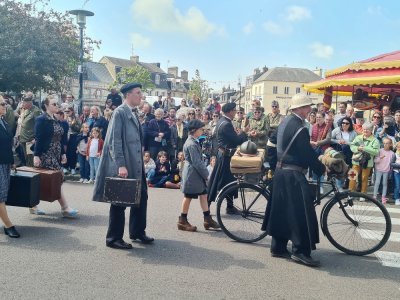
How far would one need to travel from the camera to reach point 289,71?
273 feet

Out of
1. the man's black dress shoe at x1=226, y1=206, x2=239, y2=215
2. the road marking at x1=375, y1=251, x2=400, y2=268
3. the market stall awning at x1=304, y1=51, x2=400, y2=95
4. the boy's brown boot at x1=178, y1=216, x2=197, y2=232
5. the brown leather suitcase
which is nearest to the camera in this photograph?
the road marking at x1=375, y1=251, x2=400, y2=268

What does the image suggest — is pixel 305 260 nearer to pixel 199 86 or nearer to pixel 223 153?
pixel 223 153

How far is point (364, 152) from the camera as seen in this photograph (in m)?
9.18

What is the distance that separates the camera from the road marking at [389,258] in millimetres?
5024

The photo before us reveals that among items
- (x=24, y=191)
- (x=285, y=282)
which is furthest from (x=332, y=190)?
(x=24, y=191)

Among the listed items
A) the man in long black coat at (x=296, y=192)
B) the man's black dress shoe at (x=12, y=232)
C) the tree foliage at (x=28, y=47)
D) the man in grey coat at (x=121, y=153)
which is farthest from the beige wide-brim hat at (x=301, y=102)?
the tree foliage at (x=28, y=47)

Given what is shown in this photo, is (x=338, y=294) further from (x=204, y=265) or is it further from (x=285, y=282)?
(x=204, y=265)

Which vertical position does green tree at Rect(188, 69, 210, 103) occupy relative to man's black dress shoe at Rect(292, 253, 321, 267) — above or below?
above

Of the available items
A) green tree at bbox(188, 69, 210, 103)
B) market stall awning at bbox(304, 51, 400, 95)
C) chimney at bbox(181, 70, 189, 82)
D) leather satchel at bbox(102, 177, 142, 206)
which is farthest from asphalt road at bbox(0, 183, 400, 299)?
chimney at bbox(181, 70, 189, 82)

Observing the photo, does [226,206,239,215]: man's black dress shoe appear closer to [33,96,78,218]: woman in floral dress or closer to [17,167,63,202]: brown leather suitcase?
[33,96,78,218]: woman in floral dress

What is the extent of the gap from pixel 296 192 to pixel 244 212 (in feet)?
3.84

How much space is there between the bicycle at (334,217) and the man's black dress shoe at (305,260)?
63cm

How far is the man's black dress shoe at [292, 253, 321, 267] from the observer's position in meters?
4.77

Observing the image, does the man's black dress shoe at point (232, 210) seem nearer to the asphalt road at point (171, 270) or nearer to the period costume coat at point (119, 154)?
the asphalt road at point (171, 270)
